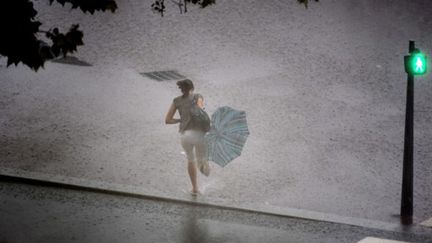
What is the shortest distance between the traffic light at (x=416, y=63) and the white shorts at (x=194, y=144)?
346 cm

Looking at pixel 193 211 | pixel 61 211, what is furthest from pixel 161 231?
pixel 61 211

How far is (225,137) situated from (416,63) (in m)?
3.24

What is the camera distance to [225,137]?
8.92 metres

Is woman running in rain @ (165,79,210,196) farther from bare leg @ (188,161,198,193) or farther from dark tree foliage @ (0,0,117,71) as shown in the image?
dark tree foliage @ (0,0,117,71)

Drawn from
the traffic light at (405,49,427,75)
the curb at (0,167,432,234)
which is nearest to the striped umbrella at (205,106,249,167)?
the curb at (0,167,432,234)

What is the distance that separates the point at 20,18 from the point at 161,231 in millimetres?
3729

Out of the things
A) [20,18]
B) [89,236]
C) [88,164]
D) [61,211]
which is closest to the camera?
[20,18]

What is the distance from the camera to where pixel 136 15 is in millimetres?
17562

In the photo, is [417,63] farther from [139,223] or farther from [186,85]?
[139,223]

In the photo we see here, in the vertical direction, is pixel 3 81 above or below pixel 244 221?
above

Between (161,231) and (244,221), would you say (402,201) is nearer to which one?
(244,221)

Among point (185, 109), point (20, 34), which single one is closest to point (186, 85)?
point (185, 109)

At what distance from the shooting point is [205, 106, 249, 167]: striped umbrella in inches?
351

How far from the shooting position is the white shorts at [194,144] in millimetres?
8727
